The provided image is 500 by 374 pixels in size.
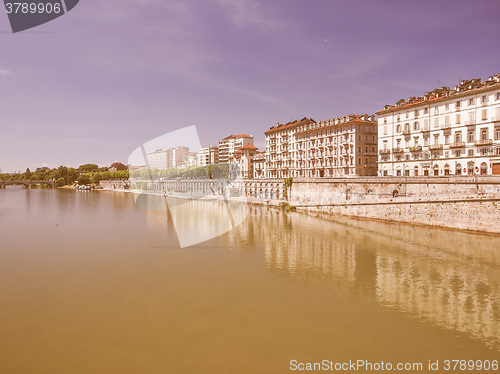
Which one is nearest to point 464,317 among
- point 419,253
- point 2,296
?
point 419,253

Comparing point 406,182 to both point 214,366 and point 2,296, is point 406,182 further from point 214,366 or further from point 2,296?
point 2,296

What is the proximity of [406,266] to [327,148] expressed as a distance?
2461 inches

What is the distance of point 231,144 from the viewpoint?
191 meters

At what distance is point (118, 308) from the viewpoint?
18188 millimetres

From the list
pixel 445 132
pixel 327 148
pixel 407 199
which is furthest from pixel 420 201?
pixel 327 148

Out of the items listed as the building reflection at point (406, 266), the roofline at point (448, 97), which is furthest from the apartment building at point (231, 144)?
the building reflection at point (406, 266)

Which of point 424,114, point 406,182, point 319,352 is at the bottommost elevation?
point 319,352

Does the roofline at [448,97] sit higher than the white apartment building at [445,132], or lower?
higher

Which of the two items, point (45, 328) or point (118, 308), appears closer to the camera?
point (45, 328)

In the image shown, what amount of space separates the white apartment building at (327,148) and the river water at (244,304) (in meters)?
45.2

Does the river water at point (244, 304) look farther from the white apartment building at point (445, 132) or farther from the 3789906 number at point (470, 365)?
the white apartment building at point (445, 132)

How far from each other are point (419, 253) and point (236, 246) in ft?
57.2

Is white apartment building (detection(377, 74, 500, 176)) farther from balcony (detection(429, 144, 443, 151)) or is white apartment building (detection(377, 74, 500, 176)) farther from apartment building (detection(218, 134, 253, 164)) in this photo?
apartment building (detection(218, 134, 253, 164))

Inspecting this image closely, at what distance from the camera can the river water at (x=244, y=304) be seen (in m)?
13.6
